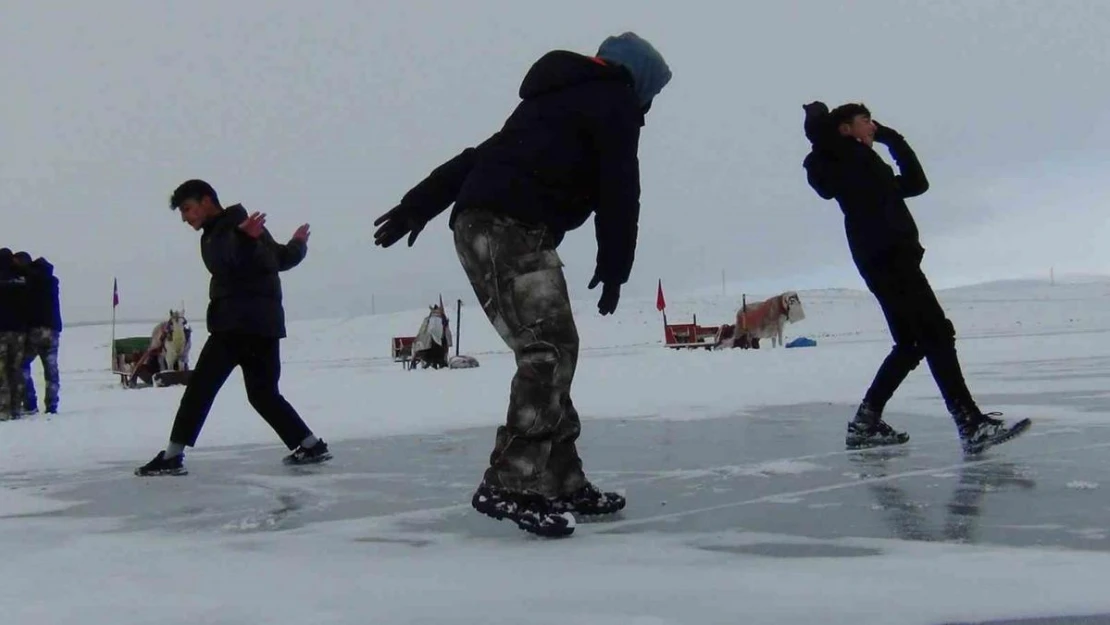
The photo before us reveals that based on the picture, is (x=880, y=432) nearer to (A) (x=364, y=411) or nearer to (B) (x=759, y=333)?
(A) (x=364, y=411)

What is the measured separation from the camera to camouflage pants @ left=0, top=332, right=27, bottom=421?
33.1ft

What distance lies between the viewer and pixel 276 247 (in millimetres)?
5277

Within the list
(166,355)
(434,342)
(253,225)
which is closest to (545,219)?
(253,225)

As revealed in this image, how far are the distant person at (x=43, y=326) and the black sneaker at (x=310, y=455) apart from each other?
6.21 meters

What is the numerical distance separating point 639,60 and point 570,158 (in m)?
0.38

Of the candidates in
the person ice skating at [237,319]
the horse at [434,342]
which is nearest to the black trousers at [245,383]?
the person ice skating at [237,319]

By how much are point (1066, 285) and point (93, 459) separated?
241 feet

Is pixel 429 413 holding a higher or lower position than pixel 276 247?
lower

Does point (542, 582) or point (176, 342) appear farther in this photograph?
point (176, 342)

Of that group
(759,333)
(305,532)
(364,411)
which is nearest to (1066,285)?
(759,333)

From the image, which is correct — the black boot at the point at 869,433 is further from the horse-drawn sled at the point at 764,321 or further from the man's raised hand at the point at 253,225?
the horse-drawn sled at the point at 764,321

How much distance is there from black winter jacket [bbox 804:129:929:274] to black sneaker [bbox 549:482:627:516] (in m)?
2.14

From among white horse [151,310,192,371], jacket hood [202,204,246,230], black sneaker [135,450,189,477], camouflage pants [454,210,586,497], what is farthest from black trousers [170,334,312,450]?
white horse [151,310,192,371]

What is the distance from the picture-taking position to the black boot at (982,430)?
4.58 meters
